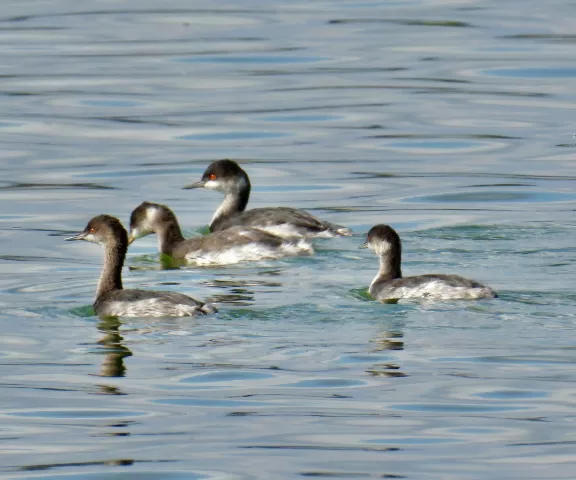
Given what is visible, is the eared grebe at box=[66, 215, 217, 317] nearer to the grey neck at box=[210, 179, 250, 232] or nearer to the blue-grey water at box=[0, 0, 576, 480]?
the blue-grey water at box=[0, 0, 576, 480]

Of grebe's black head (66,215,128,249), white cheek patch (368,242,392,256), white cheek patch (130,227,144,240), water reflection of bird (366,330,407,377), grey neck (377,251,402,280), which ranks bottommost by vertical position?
water reflection of bird (366,330,407,377)

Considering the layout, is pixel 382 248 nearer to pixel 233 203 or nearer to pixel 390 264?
pixel 390 264

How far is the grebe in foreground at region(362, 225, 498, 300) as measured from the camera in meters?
Result: 13.2

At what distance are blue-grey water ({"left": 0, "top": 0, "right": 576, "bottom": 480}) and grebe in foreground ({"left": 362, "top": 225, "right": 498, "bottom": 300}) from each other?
0.16m

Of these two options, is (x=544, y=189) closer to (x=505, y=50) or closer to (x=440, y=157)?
(x=440, y=157)

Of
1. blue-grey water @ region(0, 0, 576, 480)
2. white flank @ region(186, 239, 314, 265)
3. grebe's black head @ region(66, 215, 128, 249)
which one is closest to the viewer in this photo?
blue-grey water @ region(0, 0, 576, 480)

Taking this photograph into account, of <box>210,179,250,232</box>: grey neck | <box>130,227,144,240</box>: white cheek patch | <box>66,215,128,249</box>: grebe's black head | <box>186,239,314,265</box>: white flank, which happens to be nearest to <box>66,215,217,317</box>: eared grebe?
<box>66,215,128,249</box>: grebe's black head

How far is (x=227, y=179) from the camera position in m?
17.9

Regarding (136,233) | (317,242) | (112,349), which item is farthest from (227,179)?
(112,349)

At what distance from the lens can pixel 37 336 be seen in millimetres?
12477

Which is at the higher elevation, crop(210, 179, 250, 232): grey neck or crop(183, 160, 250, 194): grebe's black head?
crop(183, 160, 250, 194): grebe's black head

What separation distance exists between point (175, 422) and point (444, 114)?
13.9 m

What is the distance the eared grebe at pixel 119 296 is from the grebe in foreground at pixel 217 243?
1723 mm

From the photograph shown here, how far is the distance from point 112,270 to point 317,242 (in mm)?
2916
